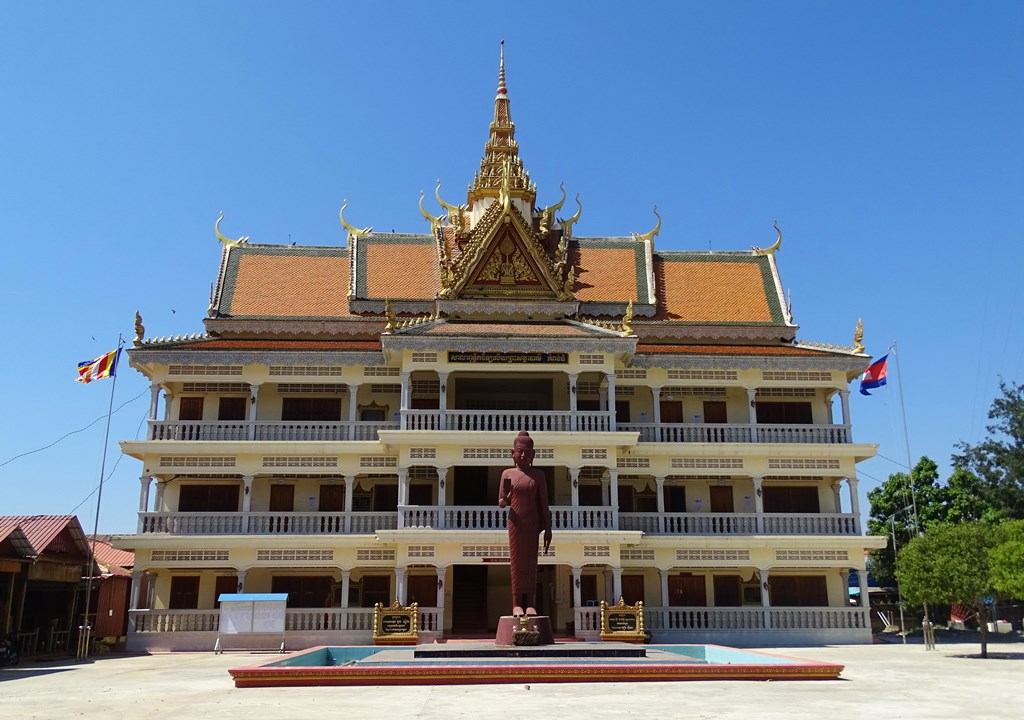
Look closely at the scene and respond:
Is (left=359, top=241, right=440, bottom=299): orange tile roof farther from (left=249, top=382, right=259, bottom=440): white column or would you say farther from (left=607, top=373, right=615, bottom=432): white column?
(left=607, top=373, right=615, bottom=432): white column

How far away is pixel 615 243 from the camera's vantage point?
3722cm

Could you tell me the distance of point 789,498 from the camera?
31516 mm

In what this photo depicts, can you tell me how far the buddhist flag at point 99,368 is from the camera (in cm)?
3094

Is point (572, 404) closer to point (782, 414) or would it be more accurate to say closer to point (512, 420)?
point (512, 420)

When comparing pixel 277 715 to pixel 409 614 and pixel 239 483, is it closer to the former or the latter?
pixel 409 614

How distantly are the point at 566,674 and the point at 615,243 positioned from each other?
23.2 m

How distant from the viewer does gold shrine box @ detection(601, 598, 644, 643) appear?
26.2 m

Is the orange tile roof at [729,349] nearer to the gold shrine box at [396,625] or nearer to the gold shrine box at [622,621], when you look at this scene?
the gold shrine box at [622,621]

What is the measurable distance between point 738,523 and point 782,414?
15.1 ft

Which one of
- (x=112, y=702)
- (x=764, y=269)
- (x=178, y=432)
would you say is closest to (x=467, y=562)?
(x=178, y=432)

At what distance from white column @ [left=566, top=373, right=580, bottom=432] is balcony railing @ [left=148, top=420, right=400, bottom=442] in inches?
233

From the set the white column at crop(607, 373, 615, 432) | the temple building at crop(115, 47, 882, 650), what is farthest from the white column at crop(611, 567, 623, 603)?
the white column at crop(607, 373, 615, 432)

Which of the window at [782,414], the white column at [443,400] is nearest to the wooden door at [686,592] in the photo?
the window at [782,414]

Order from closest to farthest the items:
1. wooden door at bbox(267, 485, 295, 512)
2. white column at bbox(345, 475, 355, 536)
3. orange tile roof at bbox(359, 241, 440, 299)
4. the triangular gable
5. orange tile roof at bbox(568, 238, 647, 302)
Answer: white column at bbox(345, 475, 355, 536)
wooden door at bbox(267, 485, 295, 512)
the triangular gable
orange tile roof at bbox(359, 241, 440, 299)
orange tile roof at bbox(568, 238, 647, 302)
